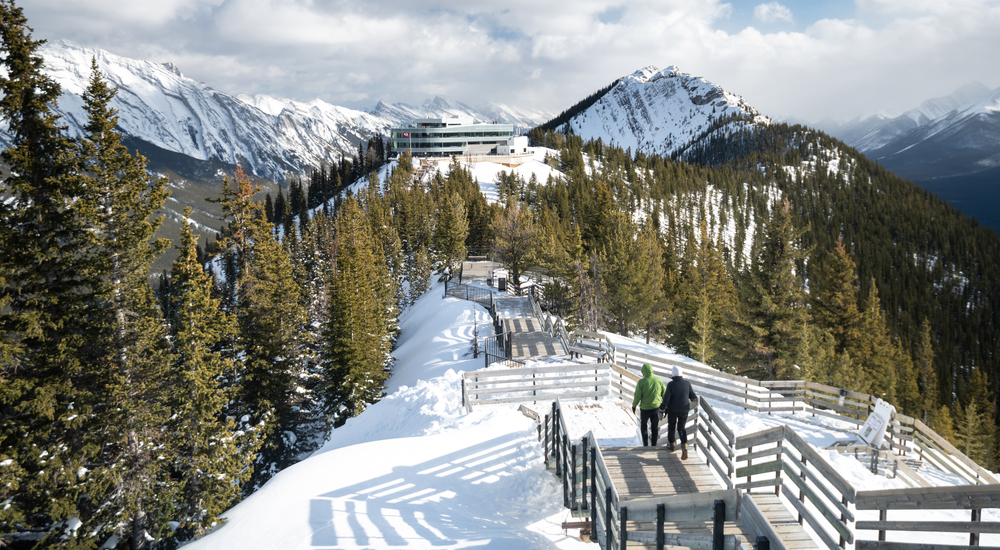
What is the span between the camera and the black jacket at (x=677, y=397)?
920 cm

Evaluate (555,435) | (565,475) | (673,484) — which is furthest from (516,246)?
(673,484)

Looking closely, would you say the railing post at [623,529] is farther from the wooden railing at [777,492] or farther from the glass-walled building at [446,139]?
the glass-walled building at [446,139]

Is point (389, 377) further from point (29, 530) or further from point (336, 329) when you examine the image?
point (29, 530)

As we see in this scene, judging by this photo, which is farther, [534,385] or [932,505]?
[534,385]

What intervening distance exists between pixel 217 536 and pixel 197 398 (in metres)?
10.4

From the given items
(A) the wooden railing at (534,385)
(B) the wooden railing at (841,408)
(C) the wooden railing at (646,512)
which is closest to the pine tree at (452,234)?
(B) the wooden railing at (841,408)

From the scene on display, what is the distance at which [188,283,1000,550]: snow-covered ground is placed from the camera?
845 cm

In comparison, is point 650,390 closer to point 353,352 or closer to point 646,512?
point 646,512

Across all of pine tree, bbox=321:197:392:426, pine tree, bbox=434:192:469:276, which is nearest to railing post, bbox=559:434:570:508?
pine tree, bbox=321:197:392:426

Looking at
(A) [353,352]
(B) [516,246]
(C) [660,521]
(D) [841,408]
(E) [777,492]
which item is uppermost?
(B) [516,246]

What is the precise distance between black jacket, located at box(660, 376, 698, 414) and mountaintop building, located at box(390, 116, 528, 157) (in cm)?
12914

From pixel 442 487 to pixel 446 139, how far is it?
134 metres

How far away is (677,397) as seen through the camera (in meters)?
9.25

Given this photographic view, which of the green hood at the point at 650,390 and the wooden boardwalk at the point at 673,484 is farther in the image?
the green hood at the point at 650,390
